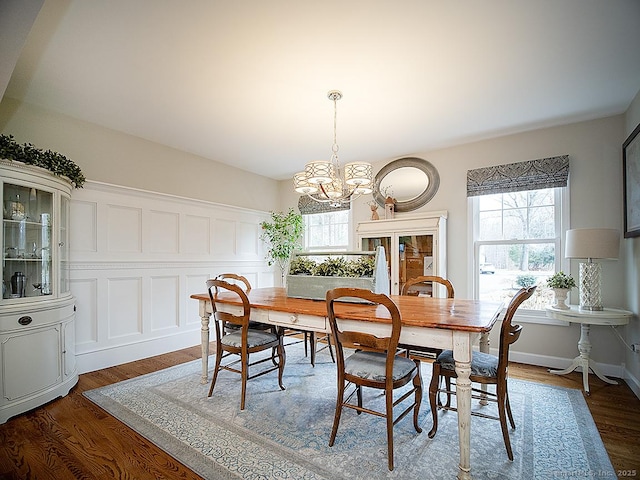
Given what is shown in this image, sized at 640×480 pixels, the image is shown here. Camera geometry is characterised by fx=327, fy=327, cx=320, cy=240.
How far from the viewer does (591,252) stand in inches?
113

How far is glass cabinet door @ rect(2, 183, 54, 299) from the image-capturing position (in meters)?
2.46

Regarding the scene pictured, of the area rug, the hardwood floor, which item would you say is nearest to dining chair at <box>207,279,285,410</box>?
the area rug

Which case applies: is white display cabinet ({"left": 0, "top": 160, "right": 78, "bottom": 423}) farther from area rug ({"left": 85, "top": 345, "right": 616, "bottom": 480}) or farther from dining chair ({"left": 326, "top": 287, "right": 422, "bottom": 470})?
dining chair ({"left": 326, "top": 287, "right": 422, "bottom": 470})

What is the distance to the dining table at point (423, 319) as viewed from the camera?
66.2 inches

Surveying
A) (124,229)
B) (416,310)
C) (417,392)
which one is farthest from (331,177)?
(124,229)

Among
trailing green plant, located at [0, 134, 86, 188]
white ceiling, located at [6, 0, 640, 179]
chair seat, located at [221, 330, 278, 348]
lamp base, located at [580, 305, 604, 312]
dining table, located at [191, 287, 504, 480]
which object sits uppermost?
white ceiling, located at [6, 0, 640, 179]

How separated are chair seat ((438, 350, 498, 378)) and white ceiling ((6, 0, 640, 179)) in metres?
2.04

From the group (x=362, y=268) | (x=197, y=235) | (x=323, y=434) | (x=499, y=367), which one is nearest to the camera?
(x=499, y=367)

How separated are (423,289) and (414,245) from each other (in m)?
0.55

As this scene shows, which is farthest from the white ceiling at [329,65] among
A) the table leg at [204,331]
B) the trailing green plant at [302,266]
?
the table leg at [204,331]

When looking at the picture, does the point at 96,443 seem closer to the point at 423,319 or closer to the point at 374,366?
the point at 374,366

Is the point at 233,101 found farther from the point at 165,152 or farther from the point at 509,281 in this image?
the point at 509,281

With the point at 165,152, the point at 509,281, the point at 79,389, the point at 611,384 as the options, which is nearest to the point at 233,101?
the point at 165,152

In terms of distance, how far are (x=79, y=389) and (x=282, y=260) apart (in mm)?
3022
